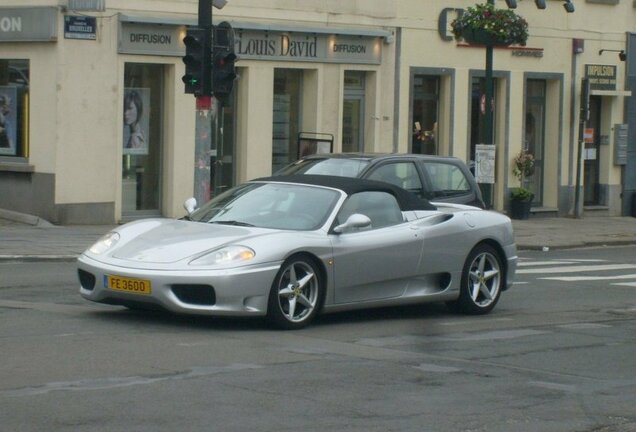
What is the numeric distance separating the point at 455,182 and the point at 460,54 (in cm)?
1324

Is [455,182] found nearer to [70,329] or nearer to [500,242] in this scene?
[500,242]

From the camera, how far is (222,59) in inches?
763

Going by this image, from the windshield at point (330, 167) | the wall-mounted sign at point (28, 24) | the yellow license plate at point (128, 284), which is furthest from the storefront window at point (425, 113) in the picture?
the yellow license plate at point (128, 284)

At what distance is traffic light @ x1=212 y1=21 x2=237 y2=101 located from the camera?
19.4m

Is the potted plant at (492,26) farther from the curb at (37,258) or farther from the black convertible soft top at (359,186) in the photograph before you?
the black convertible soft top at (359,186)

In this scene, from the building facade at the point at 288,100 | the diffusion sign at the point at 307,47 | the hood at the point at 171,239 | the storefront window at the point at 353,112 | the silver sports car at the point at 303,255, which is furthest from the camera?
the storefront window at the point at 353,112

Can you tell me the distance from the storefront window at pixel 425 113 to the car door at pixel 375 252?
17581mm

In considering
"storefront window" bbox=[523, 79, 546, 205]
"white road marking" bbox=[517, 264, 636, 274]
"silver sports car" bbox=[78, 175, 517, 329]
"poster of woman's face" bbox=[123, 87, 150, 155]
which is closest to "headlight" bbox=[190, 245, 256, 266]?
"silver sports car" bbox=[78, 175, 517, 329]

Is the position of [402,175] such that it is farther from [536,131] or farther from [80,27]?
[536,131]

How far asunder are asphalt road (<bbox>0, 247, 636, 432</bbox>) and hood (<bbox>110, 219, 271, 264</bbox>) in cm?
61

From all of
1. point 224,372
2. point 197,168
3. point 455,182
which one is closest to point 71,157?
point 197,168

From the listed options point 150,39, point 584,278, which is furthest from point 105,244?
point 150,39

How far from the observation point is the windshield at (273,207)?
12.7 m

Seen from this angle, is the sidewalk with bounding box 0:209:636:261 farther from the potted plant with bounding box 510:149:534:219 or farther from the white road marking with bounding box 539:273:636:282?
the white road marking with bounding box 539:273:636:282
